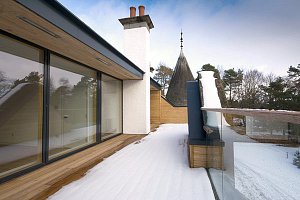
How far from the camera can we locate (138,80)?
6.97 metres

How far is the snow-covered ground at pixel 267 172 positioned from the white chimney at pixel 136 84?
5540mm

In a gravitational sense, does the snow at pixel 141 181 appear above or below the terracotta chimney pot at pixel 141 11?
below

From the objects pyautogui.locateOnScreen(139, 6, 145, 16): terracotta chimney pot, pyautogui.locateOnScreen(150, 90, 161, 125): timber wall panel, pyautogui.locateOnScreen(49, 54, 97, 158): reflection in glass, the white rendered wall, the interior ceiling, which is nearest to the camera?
the interior ceiling

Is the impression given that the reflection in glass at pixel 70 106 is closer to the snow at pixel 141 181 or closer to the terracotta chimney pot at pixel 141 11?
the snow at pixel 141 181

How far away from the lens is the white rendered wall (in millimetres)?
6875

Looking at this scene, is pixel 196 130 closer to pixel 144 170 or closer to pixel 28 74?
pixel 144 170

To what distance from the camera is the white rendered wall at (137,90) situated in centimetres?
688

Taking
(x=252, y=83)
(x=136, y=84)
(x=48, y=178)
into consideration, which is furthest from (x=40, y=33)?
(x=252, y=83)

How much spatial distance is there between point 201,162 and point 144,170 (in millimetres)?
Result: 987

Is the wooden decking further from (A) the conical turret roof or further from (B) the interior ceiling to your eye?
(A) the conical turret roof

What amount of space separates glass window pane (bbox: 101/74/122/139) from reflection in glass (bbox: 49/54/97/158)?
0.56m

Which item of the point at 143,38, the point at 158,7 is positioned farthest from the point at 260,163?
the point at 158,7

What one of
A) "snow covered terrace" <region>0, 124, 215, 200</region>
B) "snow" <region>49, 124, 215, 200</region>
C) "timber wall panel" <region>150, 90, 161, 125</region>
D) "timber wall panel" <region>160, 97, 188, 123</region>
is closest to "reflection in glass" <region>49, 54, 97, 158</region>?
"snow covered terrace" <region>0, 124, 215, 200</region>

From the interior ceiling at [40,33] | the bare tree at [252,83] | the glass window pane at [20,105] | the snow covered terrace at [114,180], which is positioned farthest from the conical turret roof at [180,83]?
the glass window pane at [20,105]
